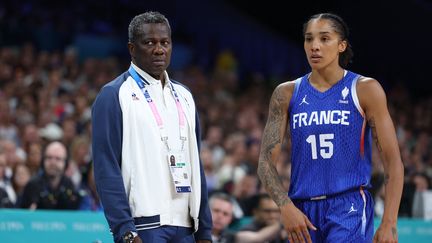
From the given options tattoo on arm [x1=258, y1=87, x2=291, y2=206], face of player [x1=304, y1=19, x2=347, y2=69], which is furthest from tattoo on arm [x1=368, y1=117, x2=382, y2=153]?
tattoo on arm [x1=258, y1=87, x2=291, y2=206]

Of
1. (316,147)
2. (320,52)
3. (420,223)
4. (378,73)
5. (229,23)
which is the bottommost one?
(420,223)

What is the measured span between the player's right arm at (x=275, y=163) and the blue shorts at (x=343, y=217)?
4.4 inches

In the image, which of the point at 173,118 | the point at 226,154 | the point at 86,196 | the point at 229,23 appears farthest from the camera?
the point at 229,23

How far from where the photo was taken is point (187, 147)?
5.77 meters

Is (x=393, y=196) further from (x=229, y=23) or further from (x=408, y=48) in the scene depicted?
(x=229, y=23)

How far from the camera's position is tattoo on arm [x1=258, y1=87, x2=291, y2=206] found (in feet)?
19.6

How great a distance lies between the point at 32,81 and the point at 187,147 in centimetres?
955

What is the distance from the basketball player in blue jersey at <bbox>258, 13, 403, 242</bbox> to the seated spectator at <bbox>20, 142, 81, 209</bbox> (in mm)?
4045

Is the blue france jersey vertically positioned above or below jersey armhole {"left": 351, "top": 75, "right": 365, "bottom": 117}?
below

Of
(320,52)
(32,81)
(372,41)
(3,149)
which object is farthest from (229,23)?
(320,52)

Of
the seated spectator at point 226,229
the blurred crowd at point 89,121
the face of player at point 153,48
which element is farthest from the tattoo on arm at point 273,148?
the blurred crowd at point 89,121

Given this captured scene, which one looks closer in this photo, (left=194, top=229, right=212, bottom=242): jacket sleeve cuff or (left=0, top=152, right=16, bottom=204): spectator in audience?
(left=194, top=229, right=212, bottom=242): jacket sleeve cuff

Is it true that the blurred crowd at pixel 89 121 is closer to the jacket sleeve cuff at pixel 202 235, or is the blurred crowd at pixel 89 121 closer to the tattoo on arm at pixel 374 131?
the jacket sleeve cuff at pixel 202 235

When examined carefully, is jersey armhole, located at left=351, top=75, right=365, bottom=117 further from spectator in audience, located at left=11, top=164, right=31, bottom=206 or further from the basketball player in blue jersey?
spectator in audience, located at left=11, top=164, right=31, bottom=206
